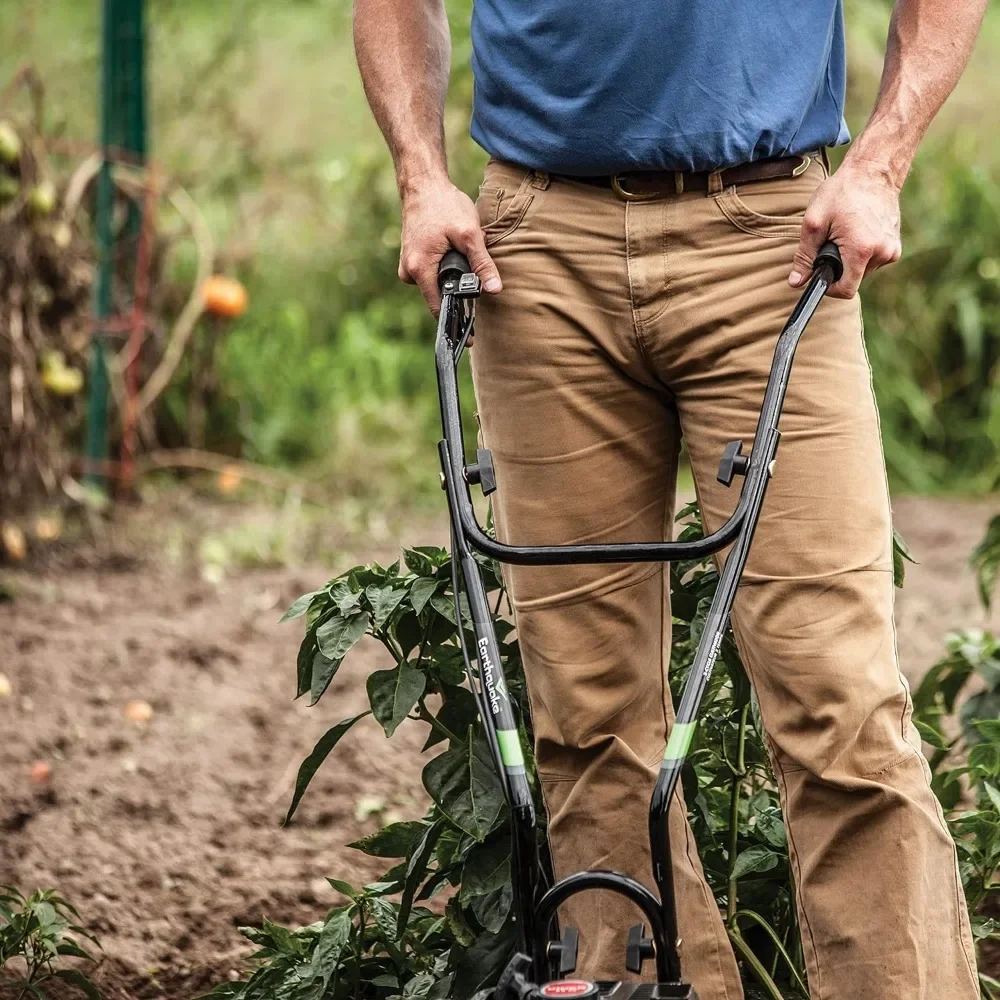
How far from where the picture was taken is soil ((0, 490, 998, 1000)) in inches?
125

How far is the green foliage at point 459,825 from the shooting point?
228 cm

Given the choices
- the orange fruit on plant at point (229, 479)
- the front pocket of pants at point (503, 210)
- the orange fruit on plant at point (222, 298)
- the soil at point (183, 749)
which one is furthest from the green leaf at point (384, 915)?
the orange fruit on plant at point (222, 298)

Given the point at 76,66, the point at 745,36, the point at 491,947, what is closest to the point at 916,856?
the point at 491,947

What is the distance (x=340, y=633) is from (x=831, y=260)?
841 millimetres

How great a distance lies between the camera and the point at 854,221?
1.99 metres

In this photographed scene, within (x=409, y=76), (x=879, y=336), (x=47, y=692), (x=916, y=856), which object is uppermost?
(x=409, y=76)

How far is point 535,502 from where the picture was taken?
7.39ft

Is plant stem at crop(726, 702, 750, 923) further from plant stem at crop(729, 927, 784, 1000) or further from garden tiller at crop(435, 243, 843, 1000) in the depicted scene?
garden tiller at crop(435, 243, 843, 1000)

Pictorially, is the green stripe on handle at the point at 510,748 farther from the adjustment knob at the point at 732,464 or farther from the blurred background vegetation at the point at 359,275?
the blurred background vegetation at the point at 359,275

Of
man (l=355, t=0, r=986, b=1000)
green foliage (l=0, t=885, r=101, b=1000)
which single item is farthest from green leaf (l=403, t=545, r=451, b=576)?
green foliage (l=0, t=885, r=101, b=1000)

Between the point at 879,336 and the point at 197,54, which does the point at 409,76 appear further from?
the point at 197,54

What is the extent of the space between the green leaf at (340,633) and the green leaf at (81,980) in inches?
26.6

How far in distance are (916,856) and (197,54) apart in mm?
6796

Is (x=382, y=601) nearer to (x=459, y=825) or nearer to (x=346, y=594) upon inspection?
(x=346, y=594)
